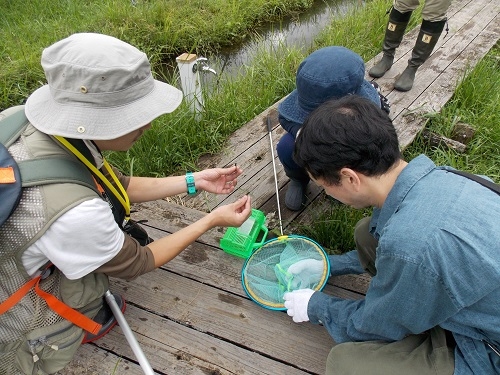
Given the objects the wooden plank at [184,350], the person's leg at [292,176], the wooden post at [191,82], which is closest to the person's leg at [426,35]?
the person's leg at [292,176]

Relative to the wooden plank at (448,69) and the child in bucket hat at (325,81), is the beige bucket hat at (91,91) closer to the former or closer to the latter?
the child in bucket hat at (325,81)

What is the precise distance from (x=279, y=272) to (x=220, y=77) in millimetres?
2453

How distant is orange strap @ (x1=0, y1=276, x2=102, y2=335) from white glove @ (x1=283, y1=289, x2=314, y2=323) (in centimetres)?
79

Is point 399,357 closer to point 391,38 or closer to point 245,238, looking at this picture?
point 245,238

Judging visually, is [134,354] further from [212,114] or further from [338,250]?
[212,114]

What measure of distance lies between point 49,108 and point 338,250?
5.49 ft

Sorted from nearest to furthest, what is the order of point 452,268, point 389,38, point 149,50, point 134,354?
point 452,268 < point 134,354 < point 389,38 < point 149,50

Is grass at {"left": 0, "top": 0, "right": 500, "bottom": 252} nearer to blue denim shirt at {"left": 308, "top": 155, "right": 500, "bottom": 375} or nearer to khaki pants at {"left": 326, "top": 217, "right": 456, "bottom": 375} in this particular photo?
khaki pants at {"left": 326, "top": 217, "right": 456, "bottom": 375}

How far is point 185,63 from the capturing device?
9.78 feet

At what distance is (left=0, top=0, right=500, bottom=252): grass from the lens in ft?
10.0

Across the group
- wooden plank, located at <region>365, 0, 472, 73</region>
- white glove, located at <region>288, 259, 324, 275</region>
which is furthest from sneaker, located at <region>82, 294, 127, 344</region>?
wooden plank, located at <region>365, 0, 472, 73</region>

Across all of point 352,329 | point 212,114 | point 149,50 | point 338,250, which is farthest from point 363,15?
point 352,329

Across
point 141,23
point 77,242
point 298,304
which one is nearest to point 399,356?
point 298,304

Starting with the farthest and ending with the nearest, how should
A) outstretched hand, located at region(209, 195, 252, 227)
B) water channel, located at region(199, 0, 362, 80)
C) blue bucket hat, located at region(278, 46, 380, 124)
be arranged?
water channel, located at region(199, 0, 362, 80) < blue bucket hat, located at region(278, 46, 380, 124) < outstretched hand, located at region(209, 195, 252, 227)
